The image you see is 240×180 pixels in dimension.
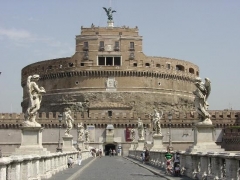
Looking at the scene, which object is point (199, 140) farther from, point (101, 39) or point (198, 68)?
point (198, 68)

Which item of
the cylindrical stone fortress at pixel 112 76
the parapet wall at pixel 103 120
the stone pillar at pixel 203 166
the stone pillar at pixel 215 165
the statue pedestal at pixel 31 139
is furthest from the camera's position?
the cylindrical stone fortress at pixel 112 76

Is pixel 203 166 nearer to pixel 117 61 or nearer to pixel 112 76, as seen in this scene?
pixel 112 76

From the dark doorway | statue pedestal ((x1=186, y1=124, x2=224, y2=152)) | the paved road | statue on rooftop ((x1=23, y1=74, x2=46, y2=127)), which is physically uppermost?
statue on rooftop ((x1=23, y1=74, x2=46, y2=127))

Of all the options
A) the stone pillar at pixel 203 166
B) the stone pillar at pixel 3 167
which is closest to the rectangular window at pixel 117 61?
the stone pillar at pixel 203 166

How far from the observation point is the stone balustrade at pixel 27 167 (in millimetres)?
8664

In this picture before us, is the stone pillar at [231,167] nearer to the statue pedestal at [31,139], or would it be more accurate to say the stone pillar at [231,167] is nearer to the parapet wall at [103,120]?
the statue pedestal at [31,139]

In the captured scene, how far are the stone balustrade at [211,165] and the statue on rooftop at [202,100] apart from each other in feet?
3.61

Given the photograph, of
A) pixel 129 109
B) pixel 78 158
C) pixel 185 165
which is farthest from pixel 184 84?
pixel 185 165

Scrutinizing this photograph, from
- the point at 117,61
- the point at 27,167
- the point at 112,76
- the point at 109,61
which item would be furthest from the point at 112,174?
the point at 109,61

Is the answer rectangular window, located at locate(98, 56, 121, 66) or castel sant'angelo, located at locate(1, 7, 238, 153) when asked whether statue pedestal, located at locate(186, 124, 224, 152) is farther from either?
rectangular window, located at locate(98, 56, 121, 66)

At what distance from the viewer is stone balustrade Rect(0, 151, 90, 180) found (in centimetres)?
866

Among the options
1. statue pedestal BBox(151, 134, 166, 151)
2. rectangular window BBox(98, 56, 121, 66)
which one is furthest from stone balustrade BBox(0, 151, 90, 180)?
rectangular window BBox(98, 56, 121, 66)

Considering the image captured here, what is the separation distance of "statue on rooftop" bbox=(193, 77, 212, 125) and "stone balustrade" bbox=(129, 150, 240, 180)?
110cm

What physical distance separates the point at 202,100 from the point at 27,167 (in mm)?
5871
